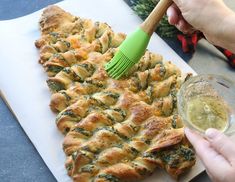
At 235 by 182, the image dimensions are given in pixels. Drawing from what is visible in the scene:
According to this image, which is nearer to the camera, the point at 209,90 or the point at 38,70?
the point at 209,90

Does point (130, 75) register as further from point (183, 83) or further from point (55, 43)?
point (55, 43)

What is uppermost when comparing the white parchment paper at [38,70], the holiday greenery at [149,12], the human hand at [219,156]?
the human hand at [219,156]

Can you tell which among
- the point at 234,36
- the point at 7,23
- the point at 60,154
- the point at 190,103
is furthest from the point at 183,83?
the point at 7,23

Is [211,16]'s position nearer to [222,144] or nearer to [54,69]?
[222,144]

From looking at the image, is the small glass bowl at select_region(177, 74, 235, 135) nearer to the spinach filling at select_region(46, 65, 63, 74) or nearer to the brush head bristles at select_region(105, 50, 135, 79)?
the brush head bristles at select_region(105, 50, 135, 79)

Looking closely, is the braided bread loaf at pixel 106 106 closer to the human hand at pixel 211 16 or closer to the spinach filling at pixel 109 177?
the spinach filling at pixel 109 177

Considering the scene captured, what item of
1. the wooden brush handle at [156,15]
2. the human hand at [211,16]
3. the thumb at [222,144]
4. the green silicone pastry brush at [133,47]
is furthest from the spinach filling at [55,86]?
the thumb at [222,144]

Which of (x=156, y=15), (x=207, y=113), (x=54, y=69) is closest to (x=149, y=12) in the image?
(x=156, y=15)
